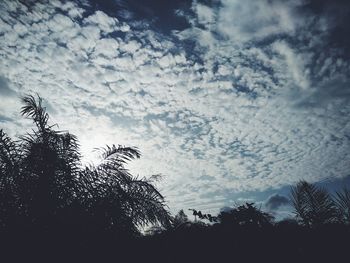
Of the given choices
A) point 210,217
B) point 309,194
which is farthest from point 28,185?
point 309,194

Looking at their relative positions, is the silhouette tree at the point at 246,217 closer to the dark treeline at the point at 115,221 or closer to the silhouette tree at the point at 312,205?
the dark treeline at the point at 115,221

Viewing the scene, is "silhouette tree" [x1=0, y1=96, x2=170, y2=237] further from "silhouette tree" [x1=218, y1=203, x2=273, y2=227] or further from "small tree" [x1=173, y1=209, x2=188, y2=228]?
"silhouette tree" [x1=218, y1=203, x2=273, y2=227]

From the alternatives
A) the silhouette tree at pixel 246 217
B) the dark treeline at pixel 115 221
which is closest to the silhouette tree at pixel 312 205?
the dark treeline at pixel 115 221

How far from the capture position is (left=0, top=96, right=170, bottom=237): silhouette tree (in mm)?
5824

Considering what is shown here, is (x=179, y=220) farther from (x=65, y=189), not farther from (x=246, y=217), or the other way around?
(x=246, y=217)

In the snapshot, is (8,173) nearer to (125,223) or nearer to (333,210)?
(125,223)

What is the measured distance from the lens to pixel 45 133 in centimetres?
688

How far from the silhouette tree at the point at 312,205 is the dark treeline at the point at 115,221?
2cm

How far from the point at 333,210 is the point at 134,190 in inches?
198

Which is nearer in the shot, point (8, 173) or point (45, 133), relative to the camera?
point (8, 173)

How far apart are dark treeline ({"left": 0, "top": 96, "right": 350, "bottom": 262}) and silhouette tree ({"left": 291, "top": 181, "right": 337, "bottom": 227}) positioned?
20mm

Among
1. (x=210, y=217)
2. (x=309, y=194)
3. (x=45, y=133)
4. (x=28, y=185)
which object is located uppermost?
(x=45, y=133)

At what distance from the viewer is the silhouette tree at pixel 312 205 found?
215 inches

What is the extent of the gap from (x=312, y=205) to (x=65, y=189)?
6028mm
